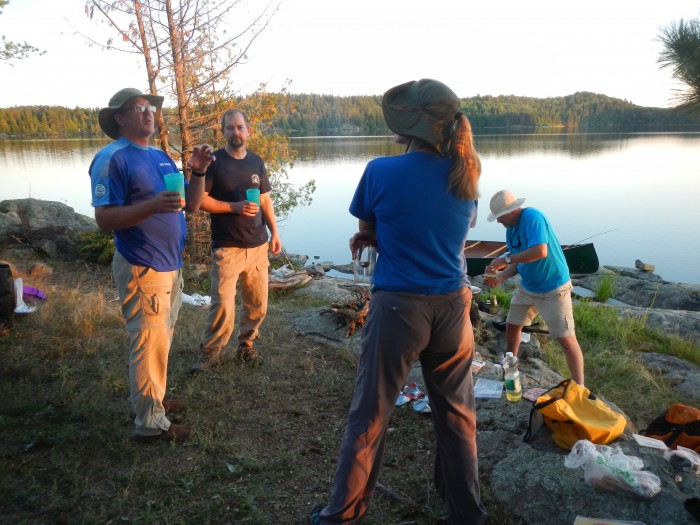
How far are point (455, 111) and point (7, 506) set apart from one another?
2.98 metres

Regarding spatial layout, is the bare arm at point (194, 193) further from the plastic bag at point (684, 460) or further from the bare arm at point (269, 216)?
the plastic bag at point (684, 460)

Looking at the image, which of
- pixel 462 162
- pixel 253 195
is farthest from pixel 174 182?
pixel 462 162

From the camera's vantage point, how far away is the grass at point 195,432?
2773 mm

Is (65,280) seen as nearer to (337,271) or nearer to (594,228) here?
(337,271)

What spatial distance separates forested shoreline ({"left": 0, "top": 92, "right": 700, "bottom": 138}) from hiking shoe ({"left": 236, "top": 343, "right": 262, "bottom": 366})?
58.8 m

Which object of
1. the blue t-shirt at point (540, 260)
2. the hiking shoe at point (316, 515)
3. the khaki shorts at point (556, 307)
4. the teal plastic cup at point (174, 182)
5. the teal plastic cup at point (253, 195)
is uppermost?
the teal plastic cup at point (174, 182)

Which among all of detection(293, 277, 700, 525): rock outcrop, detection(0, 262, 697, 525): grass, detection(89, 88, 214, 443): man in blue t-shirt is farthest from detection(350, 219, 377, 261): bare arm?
detection(293, 277, 700, 525): rock outcrop

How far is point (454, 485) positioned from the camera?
247cm

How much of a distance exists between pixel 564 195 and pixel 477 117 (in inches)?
2479

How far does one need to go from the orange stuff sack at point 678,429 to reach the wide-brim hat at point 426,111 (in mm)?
2634

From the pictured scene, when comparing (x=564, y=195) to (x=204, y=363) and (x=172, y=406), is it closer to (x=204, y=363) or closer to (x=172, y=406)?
(x=204, y=363)

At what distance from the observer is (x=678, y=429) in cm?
343

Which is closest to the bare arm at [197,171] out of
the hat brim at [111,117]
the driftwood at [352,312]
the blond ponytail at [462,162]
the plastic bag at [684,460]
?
the hat brim at [111,117]

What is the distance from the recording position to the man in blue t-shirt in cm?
291
